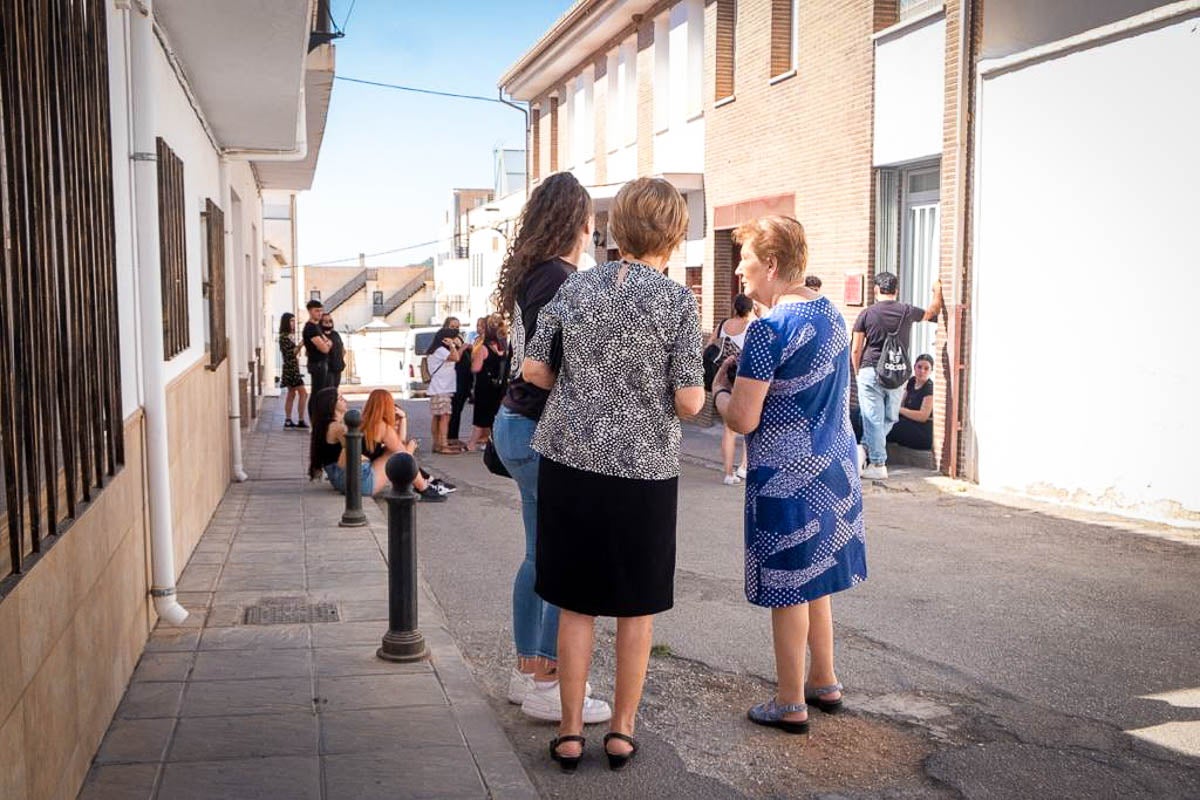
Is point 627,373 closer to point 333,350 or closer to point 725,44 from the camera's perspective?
point 333,350

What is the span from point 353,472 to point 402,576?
152 inches

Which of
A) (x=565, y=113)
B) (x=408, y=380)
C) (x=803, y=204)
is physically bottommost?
(x=408, y=380)

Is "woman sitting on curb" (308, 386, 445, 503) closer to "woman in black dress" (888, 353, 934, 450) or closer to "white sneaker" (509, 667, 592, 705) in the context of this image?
"woman in black dress" (888, 353, 934, 450)

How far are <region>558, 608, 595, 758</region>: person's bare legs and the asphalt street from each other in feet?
0.50

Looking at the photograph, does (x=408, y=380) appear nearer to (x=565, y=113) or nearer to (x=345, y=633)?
(x=565, y=113)

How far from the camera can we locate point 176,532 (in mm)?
7520

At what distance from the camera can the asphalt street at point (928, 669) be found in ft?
14.5

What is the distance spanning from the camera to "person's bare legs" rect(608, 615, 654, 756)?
439 centimetres

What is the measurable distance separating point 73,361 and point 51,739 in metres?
1.26

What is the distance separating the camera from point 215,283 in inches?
461

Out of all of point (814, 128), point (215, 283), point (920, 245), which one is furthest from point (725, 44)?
point (215, 283)

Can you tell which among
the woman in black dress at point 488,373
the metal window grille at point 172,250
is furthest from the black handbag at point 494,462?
the woman in black dress at point 488,373

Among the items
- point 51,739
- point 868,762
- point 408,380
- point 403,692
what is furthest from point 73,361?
point 408,380

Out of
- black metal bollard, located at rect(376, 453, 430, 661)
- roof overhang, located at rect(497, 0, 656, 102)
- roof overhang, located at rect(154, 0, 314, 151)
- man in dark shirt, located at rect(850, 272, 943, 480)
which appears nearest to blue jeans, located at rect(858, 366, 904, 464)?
man in dark shirt, located at rect(850, 272, 943, 480)
